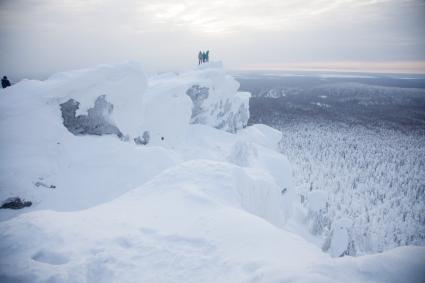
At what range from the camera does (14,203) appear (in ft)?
35.0

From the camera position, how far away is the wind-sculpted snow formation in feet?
17.0

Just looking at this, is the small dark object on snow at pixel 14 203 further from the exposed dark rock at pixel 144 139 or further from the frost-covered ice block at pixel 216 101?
the frost-covered ice block at pixel 216 101

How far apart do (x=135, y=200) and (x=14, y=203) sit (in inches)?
247

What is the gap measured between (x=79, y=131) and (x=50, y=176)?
3.59m

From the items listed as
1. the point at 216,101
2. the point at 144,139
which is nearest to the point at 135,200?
the point at 144,139

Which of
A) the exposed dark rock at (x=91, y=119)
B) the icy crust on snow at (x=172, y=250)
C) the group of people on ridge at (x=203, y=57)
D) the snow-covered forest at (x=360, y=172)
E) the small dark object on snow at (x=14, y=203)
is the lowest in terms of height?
the snow-covered forest at (x=360, y=172)

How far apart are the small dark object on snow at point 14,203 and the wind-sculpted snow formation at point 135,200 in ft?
0.68

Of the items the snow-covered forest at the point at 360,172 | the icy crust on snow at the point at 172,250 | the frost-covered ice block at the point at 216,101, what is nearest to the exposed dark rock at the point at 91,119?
the icy crust on snow at the point at 172,250

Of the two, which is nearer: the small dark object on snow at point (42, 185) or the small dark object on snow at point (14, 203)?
the small dark object on snow at point (14, 203)

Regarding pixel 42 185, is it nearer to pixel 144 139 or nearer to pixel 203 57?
pixel 144 139

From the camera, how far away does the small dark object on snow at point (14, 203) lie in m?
10.5

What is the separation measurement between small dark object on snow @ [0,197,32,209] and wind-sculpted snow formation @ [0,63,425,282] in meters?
0.21

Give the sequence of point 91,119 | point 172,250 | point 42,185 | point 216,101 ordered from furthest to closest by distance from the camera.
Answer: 1. point 216,101
2. point 91,119
3. point 42,185
4. point 172,250

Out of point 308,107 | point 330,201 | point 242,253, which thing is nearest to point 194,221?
point 242,253
